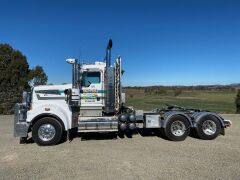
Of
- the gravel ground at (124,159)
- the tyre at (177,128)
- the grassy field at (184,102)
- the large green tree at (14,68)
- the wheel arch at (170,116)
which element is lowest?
the gravel ground at (124,159)

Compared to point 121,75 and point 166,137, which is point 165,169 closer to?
point 166,137

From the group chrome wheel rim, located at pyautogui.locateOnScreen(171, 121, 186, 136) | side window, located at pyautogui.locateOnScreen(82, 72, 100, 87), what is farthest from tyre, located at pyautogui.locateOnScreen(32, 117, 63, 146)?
chrome wheel rim, located at pyautogui.locateOnScreen(171, 121, 186, 136)

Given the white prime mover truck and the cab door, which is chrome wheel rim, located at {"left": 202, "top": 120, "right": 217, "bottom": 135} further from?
the cab door

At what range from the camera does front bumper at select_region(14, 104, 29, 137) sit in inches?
424

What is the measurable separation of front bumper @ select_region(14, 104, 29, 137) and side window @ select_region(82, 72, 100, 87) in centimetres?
244

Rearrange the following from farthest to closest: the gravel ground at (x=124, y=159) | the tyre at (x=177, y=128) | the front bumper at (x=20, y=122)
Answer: the tyre at (x=177, y=128) → the front bumper at (x=20, y=122) → the gravel ground at (x=124, y=159)

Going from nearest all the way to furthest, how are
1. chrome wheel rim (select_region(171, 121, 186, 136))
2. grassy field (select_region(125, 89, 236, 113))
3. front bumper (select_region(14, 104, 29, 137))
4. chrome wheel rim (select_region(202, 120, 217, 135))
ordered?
front bumper (select_region(14, 104, 29, 137)) → chrome wheel rim (select_region(171, 121, 186, 136)) → chrome wheel rim (select_region(202, 120, 217, 135)) → grassy field (select_region(125, 89, 236, 113))

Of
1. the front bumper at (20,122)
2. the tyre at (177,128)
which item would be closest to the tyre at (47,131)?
the front bumper at (20,122)

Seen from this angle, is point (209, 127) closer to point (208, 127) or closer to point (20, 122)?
point (208, 127)

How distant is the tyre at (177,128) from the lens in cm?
1162

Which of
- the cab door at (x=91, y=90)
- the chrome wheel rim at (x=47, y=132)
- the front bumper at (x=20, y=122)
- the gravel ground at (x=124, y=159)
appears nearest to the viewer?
the gravel ground at (x=124, y=159)

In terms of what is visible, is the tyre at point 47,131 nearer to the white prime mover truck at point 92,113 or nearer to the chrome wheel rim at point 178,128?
the white prime mover truck at point 92,113

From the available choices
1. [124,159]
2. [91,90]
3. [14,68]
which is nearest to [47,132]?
[91,90]

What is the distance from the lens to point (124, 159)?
8.66 meters
